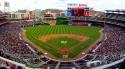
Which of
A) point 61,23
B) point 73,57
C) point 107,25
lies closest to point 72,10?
point 61,23

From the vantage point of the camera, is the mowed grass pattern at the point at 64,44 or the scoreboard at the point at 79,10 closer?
the mowed grass pattern at the point at 64,44

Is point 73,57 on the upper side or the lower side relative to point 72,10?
lower

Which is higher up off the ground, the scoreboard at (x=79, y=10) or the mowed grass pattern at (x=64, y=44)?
the scoreboard at (x=79, y=10)

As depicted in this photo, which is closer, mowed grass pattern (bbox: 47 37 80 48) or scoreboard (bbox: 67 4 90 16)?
mowed grass pattern (bbox: 47 37 80 48)

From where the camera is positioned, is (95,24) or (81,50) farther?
(95,24)

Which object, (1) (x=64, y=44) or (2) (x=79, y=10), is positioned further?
(2) (x=79, y=10)

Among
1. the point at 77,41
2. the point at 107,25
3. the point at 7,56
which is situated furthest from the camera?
the point at 107,25

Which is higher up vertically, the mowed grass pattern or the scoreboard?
the scoreboard

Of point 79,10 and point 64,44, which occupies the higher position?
point 79,10

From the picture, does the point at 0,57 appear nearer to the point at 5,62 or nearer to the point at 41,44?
the point at 5,62

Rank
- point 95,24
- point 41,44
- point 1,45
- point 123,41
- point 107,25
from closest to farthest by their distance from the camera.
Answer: point 1,45
point 123,41
point 41,44
point 107,25
point 95,24
